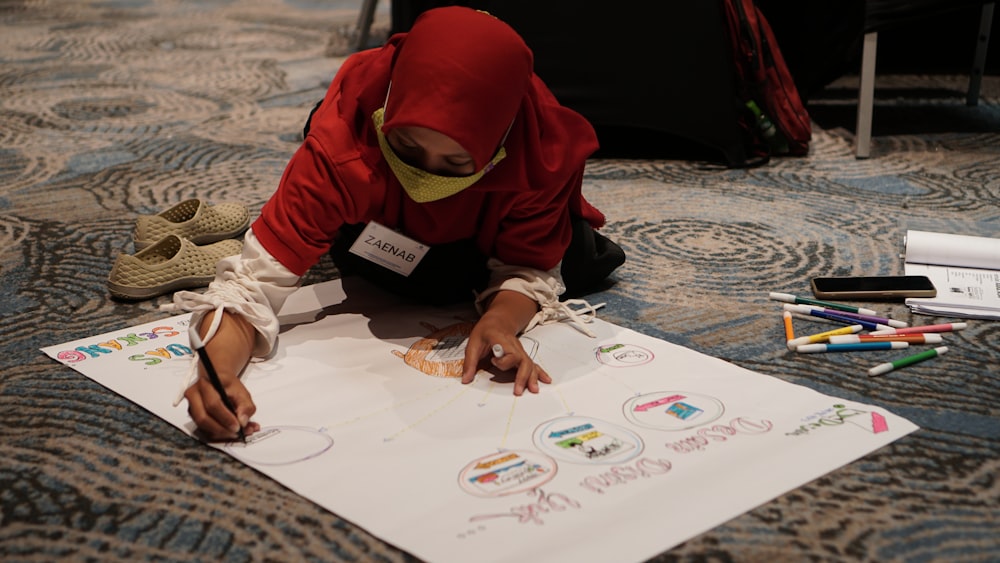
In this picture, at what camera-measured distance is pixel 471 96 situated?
2.61 feet

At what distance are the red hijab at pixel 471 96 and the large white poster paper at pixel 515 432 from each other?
196mm

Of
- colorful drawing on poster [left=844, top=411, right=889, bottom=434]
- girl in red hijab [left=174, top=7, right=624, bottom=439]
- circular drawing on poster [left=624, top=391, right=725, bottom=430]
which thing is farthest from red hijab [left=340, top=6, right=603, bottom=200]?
colorful drawing on poster [left=844, top=411, right=889, bottom=434]

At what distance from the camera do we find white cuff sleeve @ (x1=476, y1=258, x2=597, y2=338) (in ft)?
3.21

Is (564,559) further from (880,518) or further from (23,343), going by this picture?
(23,343)

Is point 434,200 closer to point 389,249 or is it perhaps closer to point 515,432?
point 389,249

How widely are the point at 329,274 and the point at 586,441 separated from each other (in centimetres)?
52

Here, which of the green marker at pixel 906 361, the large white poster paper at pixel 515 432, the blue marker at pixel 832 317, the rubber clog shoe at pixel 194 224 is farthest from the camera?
the rubber clog shoe at pixel 194 224

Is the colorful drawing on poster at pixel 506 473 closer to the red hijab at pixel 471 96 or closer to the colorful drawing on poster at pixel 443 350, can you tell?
the colorful drawing on poster at pixel 443 350

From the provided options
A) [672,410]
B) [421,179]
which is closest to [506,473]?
[672,410]

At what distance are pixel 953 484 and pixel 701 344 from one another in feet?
1.01

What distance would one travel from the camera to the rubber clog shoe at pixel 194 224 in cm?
123

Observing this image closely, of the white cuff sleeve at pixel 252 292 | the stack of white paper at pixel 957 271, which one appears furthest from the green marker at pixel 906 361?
the white cuff sleeve at pixel 252 292

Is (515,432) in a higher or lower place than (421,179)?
lower

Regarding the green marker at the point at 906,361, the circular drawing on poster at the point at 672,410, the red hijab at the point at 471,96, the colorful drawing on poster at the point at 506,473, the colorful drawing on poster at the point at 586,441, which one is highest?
the red hijab at the point at 471,96
